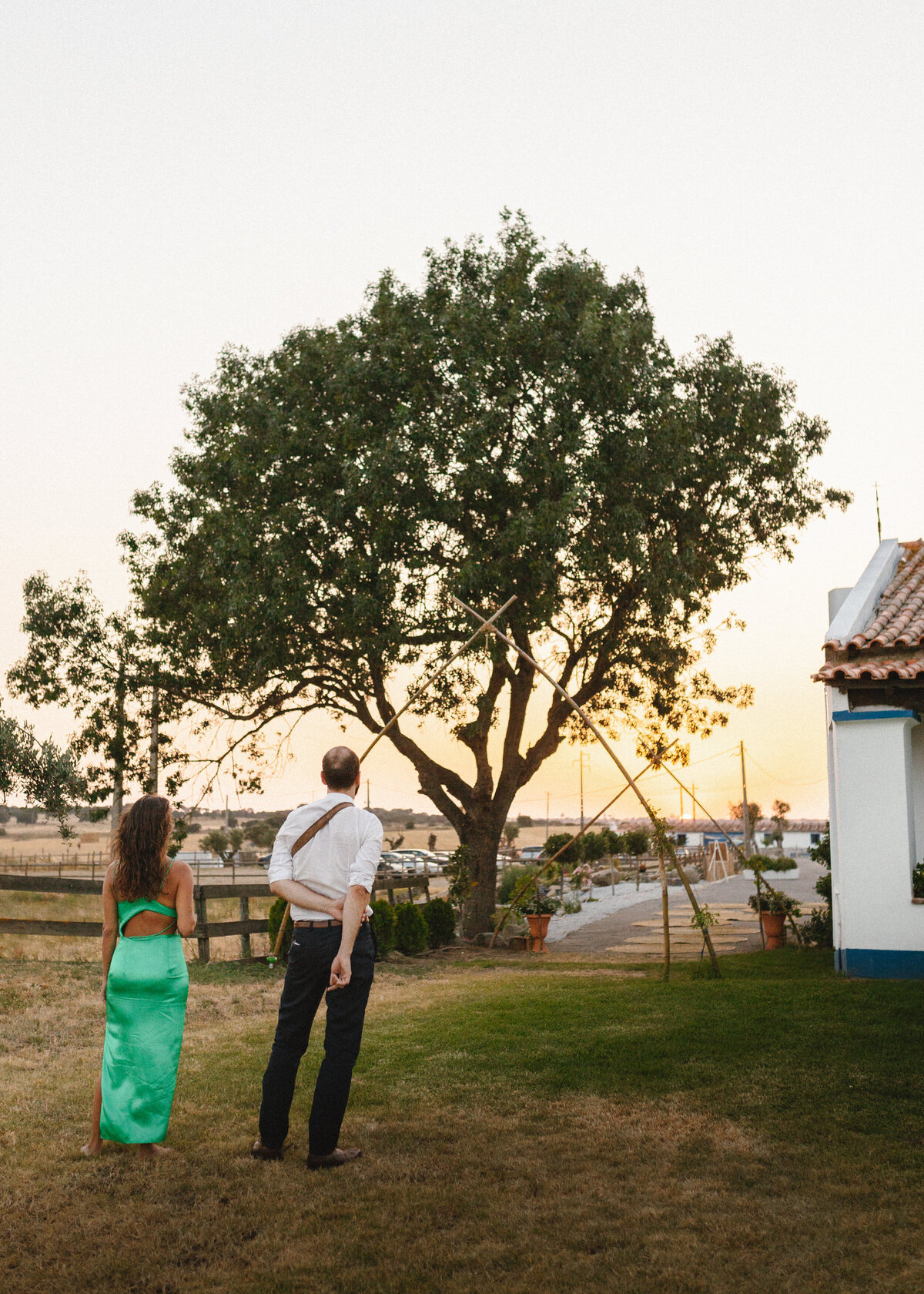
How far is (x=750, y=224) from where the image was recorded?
40.6 feet

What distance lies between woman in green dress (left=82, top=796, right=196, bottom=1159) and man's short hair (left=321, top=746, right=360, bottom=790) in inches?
30.5

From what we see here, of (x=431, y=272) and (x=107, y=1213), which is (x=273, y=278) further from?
(x=107, y=1213)

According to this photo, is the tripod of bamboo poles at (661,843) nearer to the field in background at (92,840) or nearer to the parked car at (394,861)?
the parked car at (394,861)

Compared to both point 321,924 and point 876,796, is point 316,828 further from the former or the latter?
point 876,796

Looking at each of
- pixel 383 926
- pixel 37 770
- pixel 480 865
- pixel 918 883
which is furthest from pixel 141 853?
pixel 37 770

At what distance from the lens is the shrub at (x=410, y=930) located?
49.5ft

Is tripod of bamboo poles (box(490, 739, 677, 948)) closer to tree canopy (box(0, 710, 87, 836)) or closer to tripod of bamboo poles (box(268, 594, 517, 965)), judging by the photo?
tripod of bamboo poles (box(268, 594, 517, 965))

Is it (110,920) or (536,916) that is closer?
(110,920)

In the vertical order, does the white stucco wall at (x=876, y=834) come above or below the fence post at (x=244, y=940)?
above

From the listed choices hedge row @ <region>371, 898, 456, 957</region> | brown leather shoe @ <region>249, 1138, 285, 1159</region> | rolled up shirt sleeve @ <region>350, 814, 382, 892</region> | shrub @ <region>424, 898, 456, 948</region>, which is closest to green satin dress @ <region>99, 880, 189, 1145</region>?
brown leather shoe @ <region>249, 1138, 285, 1159</region>

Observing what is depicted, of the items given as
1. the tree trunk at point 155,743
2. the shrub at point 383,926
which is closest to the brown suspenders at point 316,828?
the shrub at point 383,926

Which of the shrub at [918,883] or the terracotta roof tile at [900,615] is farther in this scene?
the terracotta roof tile at [900,615]

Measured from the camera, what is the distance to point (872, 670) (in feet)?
33.7

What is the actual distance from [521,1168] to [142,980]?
6.40ft
